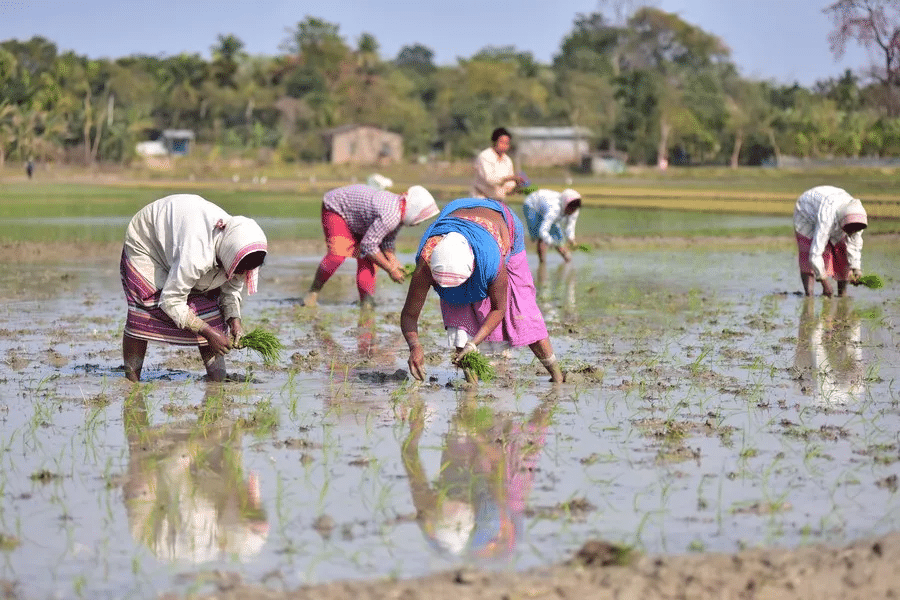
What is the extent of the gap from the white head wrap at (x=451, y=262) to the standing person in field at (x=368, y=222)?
423 cm

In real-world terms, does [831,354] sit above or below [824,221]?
below

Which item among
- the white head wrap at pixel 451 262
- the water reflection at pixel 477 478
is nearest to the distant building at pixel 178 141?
the water reflection at pixel 477 478

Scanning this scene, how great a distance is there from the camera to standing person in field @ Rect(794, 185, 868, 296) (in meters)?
12.5

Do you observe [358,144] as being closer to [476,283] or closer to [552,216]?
[552,216]

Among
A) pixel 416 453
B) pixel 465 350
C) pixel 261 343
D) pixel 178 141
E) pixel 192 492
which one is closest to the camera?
pixel 192 492

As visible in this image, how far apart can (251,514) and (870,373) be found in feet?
16.4

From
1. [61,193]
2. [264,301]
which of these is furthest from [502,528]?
[61,193]

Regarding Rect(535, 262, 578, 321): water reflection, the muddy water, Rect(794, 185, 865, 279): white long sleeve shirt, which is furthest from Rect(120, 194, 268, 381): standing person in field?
Rect(794, 185, 865, 279): white long sleeve shirt

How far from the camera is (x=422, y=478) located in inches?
232

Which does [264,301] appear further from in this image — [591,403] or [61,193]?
[61,193]

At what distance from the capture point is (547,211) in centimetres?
1728

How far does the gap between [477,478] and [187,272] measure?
2.39 m

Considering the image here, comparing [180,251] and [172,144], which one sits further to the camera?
[172,144]

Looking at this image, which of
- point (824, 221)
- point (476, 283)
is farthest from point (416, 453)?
point (824, 221)
